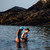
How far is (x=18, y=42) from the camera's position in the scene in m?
36.1

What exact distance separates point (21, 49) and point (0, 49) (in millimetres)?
2873

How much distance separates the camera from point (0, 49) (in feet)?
91.2

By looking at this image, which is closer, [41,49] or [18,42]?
[41,49]

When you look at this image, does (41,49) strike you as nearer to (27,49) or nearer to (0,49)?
(27,49)

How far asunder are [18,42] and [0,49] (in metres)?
8.55

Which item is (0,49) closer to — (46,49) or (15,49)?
(15,49)

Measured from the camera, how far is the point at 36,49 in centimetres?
2842

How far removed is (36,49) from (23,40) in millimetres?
9314

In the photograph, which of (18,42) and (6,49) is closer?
(6,49)

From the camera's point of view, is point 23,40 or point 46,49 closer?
point 46,49

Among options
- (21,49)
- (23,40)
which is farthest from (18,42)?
(21,49)

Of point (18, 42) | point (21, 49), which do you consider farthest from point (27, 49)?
point (18, 42)

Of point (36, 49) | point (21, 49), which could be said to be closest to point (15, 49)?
point (21, 49)

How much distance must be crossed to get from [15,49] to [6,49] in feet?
4.02
